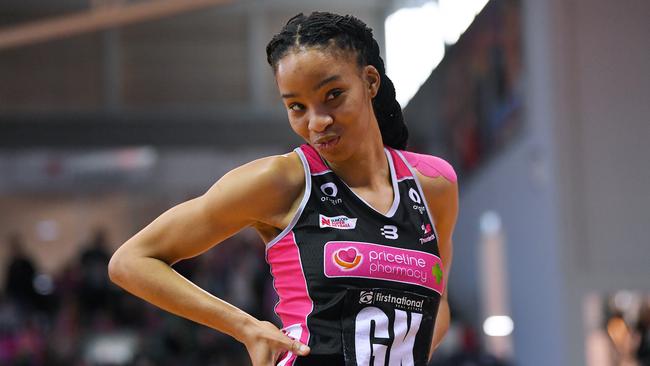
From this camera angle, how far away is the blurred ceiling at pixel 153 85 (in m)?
19.6

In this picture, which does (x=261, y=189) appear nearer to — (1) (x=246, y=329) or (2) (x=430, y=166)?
(1) (x=246, y=329)

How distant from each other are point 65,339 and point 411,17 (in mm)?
8073

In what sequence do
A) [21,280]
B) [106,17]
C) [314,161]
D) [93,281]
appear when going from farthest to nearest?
[21,280] < [93,281] < [106,17] < [314,161]

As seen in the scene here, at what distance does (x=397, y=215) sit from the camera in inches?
112

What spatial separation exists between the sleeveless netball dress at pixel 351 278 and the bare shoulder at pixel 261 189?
0.05 meters

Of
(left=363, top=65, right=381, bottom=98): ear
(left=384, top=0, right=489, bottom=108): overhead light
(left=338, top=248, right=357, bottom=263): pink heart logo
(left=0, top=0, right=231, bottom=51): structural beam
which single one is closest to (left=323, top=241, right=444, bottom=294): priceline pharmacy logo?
(left=338, top=248, right=357, bottom=263): pink heart logo

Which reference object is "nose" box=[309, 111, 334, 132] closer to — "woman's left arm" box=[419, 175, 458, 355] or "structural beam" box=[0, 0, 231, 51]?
"woman's left arm" box=[419, 175, 458, 355]

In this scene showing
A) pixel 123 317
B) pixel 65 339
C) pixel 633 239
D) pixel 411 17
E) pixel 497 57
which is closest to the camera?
pixel 633 239

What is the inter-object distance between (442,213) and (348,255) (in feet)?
1.92

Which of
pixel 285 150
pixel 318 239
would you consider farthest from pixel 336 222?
pixel 285 150

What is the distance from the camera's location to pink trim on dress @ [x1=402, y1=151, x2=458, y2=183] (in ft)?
10.4

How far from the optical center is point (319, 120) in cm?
271

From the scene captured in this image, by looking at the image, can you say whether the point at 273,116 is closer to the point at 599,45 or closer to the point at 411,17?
the point at 411,17

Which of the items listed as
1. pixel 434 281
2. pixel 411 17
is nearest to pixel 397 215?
pixel 434 281
